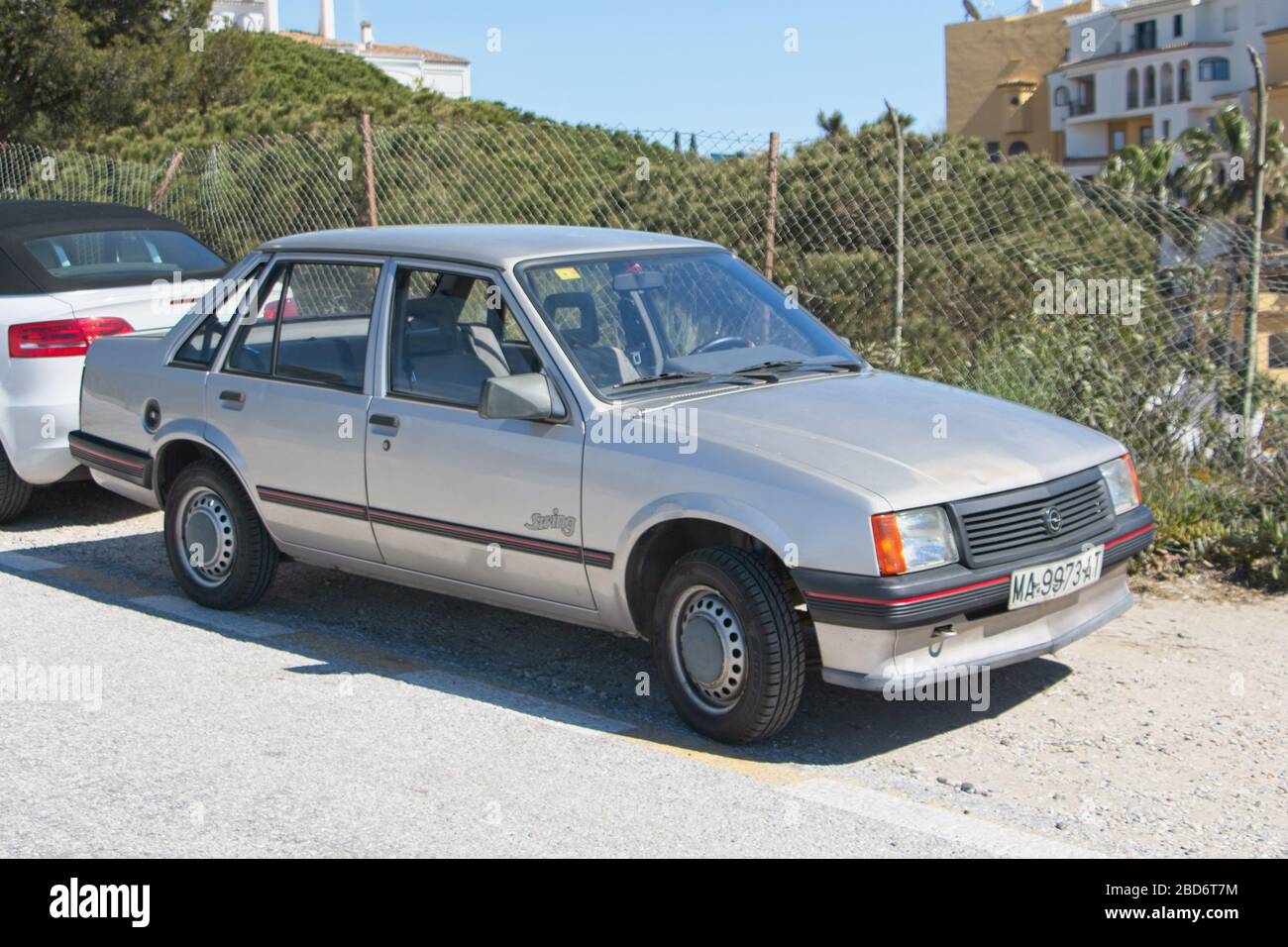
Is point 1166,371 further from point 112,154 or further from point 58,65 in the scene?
point 58,65

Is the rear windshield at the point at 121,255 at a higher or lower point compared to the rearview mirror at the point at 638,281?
higher

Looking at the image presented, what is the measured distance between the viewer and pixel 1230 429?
8180 millimetres

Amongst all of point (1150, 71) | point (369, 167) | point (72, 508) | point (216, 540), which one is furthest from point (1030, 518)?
point (1150, 71)

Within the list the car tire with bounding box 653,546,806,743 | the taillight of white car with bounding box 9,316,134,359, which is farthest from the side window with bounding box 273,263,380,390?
the taillight of white car with bounding box 9,316,134,359

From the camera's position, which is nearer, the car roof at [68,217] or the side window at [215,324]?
the side window at [215,324]

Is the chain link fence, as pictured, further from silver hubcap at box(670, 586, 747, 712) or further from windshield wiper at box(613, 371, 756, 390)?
silver hubcap at box(670, 586, 747, 712)

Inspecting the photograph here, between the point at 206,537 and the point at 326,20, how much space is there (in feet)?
262

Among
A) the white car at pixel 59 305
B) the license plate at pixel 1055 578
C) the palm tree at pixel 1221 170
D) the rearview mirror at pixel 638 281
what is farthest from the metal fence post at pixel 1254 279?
the palm tree at pixel 1221 170

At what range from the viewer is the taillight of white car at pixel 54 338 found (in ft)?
26.9

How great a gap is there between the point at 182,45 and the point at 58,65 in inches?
119

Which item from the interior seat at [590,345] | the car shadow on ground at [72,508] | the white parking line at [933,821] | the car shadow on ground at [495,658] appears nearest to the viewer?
the white parking line at [933,821]

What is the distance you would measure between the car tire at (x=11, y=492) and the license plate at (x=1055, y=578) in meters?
5.76

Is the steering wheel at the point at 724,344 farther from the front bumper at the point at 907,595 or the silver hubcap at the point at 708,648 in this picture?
the front bumper at the point at 907,595

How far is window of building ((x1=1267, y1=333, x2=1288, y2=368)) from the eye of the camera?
853 cm
